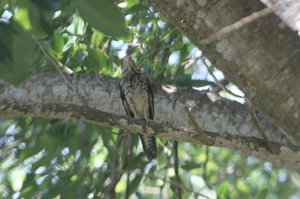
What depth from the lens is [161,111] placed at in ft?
9.91

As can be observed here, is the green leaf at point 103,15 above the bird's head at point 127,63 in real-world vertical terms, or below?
below

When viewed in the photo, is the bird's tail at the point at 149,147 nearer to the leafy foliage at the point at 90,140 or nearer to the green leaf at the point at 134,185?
the leafy foliage at the point at 90,140

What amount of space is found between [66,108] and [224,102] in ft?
2.83

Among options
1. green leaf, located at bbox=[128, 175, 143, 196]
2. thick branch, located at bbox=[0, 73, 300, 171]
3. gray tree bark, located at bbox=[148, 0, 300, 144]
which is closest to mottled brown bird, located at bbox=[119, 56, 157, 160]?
green leaf, located at bbox=[128, 175, 143, 196]

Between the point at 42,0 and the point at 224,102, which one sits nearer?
the point at 42,0

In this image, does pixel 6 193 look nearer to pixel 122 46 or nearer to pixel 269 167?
pixel 122 46

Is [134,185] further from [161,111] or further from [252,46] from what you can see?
[252,46]

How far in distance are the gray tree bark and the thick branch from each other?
0.29m

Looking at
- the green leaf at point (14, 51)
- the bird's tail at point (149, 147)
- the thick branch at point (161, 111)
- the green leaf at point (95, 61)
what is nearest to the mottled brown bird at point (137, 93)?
the bird's tail at point (149, 147)

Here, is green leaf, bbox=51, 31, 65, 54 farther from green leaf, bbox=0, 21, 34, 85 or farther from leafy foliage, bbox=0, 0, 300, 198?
green leaf, bbox=0, 21, 34, 85

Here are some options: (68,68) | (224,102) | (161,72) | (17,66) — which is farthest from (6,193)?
(17,66)

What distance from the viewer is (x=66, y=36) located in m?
3.48

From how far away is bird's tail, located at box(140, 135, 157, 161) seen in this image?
3.93 meters

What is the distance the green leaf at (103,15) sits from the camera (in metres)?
1.12
